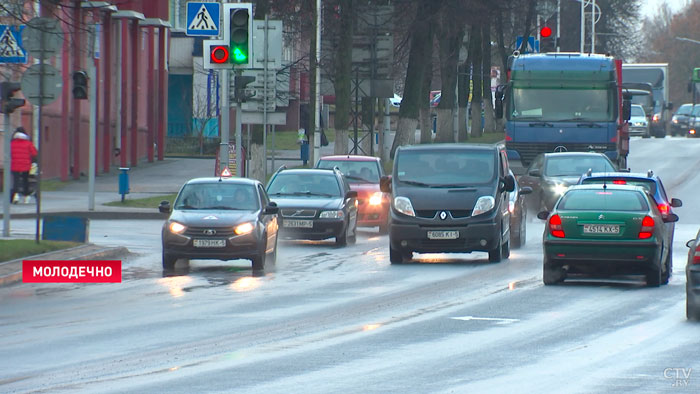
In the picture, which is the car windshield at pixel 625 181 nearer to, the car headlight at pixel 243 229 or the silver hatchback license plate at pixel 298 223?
the car headlight at pixel 243 229

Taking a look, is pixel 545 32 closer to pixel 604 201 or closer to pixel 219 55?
pixel 219 55

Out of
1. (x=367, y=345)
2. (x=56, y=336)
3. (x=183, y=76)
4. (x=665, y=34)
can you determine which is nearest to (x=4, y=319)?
(x=56, y=336)

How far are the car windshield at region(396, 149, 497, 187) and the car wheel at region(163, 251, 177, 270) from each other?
4334mm

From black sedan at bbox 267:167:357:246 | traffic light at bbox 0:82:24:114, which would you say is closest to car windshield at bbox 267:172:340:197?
black sedan at bbox 267:167:357:246

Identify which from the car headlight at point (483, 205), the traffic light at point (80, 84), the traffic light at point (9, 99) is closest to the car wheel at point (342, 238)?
the car headlight at point (483, 205)

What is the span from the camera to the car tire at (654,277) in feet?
65.1

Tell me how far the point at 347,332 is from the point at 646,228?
662 centimetres

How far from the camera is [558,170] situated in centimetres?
3397

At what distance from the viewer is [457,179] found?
24266 millimetres

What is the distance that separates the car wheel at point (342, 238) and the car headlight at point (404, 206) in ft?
12.9

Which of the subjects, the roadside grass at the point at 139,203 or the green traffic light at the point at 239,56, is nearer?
the green traffic light at the point at 239,56

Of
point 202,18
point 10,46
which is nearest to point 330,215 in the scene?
point 202,18

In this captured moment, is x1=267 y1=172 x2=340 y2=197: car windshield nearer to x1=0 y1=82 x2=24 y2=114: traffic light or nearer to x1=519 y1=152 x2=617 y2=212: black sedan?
x1=519 y1=152 x2=617 y2=212: black sedan

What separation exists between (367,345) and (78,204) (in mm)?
24288
